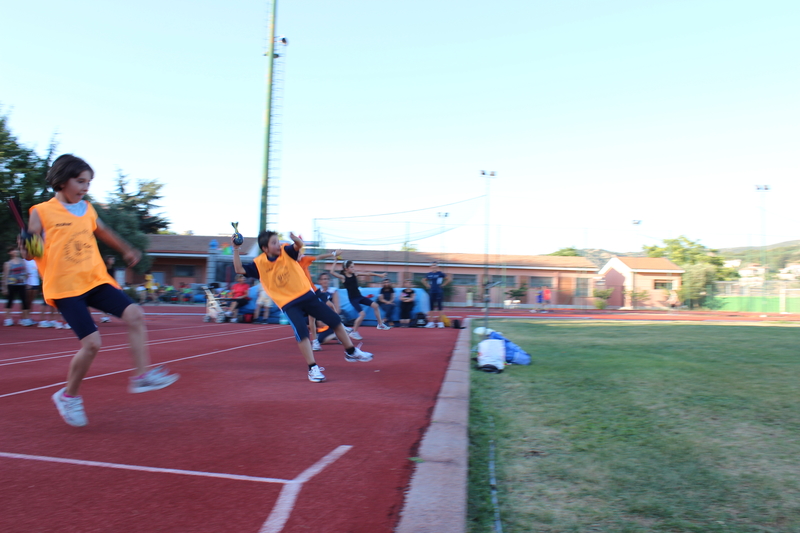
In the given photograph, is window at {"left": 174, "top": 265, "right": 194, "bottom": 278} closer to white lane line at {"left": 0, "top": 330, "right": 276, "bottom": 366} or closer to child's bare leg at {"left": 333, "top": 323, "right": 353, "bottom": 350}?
white lane line at {"left": 0, "top": 330, "right": 276, "bottom": 366}

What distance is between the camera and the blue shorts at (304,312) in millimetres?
5863

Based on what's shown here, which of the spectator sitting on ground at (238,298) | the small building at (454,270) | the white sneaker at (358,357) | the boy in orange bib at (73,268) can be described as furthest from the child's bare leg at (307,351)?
the small building at (454,270)

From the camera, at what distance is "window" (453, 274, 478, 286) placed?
39.2 metres

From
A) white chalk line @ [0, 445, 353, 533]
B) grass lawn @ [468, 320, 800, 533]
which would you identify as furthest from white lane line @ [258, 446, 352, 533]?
grass lawn @ [468, 320, 800, 533]

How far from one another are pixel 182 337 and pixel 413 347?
15.7 feet

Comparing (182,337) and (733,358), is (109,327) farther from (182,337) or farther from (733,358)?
(733,358)

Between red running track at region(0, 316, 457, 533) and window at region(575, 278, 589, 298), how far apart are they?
3236 centimetres

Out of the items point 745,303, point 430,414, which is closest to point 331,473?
point 430,414

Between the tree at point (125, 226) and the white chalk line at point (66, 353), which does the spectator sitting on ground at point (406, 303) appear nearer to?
the white chalk line at point (66, 353)

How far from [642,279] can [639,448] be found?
41849 mm

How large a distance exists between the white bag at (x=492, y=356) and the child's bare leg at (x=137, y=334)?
3872 mm

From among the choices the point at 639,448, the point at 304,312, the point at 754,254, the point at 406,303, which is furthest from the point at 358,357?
the point at 754,254

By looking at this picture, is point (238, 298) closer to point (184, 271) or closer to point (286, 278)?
point (286, 278)

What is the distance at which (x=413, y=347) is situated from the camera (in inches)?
375
